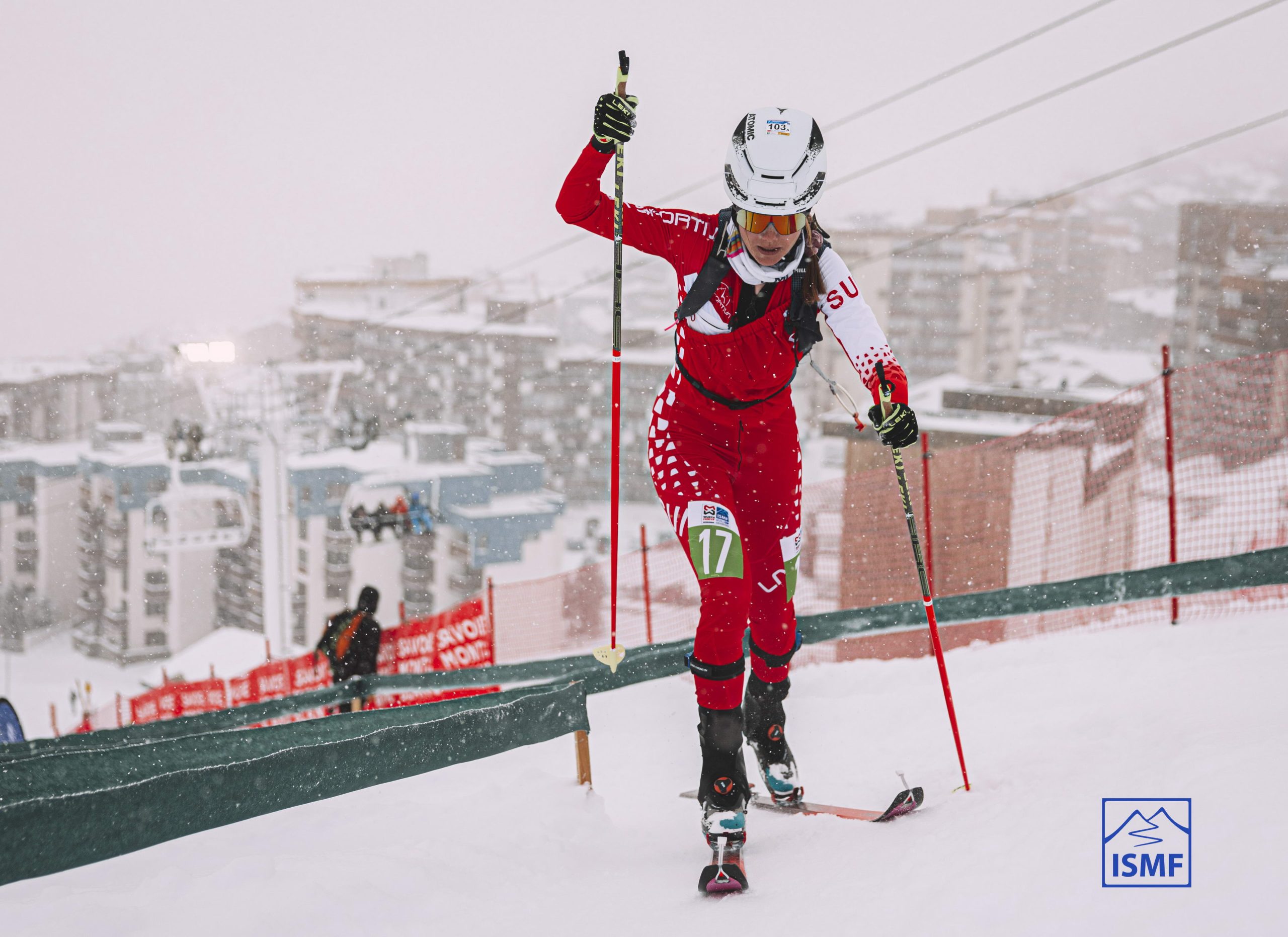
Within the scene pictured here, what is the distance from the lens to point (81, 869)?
217 centimetres

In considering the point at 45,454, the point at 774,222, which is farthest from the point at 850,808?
the point at 45,454

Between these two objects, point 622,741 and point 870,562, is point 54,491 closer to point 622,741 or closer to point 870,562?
point 870,562

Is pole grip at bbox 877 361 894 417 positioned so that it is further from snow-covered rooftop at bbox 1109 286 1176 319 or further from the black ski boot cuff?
snow-covered rooftop at bbox 1109 286 1176 319

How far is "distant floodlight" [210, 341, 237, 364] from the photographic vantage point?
16.6 meters

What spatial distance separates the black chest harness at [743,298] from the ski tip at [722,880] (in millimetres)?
1440

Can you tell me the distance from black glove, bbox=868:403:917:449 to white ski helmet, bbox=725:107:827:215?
0.63 m

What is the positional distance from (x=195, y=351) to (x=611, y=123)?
16092 millimetres

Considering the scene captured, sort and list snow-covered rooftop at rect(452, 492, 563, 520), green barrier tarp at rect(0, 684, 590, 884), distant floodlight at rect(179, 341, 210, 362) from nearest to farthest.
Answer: green barrier tarp at rect(0, 684, 590, 884) → distant floodlight at rect(179, 341, 210, 362) → snow-covered rooftop at rect(452, 492, 563, 520)

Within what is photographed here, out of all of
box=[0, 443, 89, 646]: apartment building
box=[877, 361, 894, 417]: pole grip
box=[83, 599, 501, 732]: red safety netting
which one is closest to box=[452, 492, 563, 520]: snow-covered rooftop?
box=[83, 599, 501, 732]: red safety netting

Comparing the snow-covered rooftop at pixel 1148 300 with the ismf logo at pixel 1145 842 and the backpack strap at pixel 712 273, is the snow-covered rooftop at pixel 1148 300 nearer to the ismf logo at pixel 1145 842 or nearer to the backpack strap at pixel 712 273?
the backpack strap at pixel 712 273

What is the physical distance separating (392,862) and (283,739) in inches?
23.9

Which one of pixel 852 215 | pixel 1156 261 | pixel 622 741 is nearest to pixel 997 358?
pixel 852 215

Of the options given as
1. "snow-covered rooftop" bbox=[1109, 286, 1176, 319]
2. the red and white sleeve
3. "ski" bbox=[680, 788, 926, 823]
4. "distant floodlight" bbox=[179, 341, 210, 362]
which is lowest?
"ski" bbox=[680, 788, 926, 823]

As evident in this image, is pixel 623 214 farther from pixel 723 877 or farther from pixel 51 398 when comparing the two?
pixel 51 398
